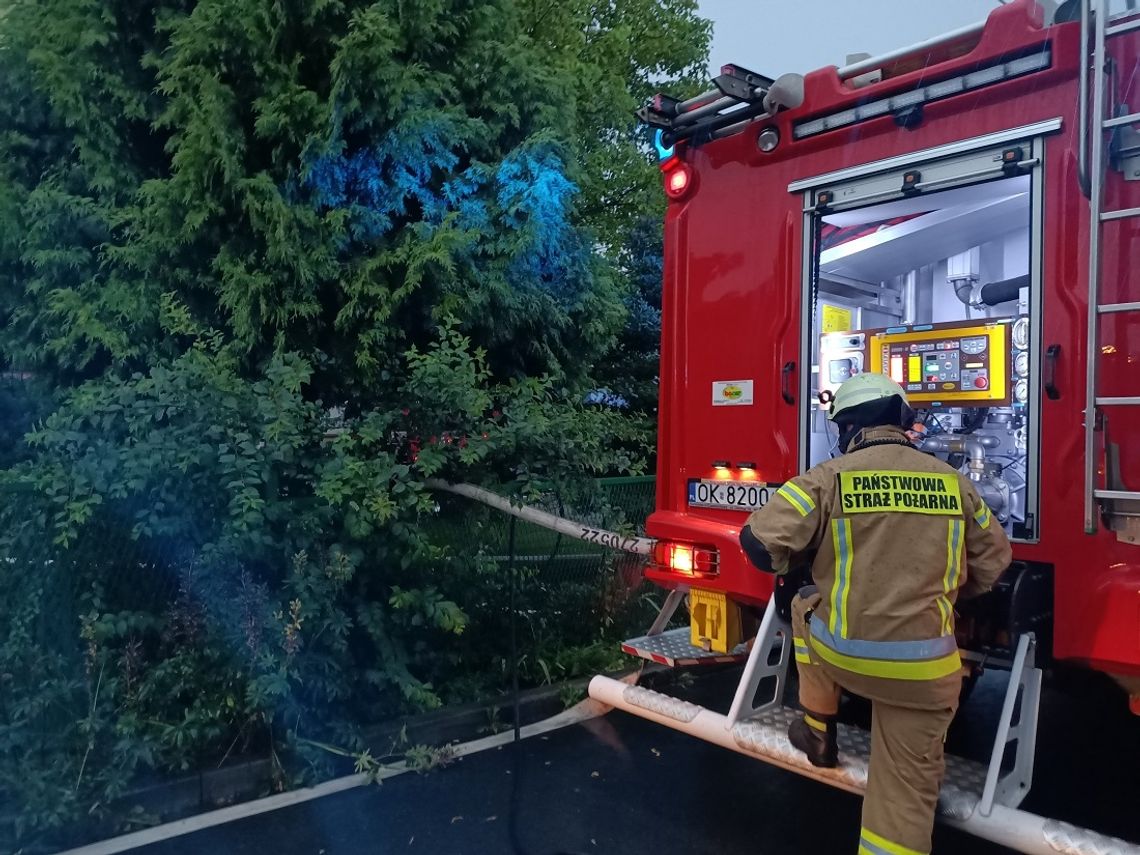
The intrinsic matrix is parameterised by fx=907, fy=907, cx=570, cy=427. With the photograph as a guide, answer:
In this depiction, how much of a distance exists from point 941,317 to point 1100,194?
8.33 feet

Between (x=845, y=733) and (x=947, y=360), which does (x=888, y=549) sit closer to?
(x=845, y=733)

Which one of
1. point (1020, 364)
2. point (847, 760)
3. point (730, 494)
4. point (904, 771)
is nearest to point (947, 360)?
point (1020, 364)

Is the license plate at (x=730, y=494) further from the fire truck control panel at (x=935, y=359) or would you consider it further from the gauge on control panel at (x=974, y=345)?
the gauge on control panel at (x=974, y=345)

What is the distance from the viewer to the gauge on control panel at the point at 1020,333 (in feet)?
13.5

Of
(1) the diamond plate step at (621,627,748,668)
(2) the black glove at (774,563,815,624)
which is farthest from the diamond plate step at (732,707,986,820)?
(1) the diamond plate step at (621,627,748,668)

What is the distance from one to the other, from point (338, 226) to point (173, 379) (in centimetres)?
252

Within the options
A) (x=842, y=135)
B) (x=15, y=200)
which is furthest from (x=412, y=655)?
(x=15, y=200)

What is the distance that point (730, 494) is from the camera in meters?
4.11

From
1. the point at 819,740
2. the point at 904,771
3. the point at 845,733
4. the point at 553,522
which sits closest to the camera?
the point at 904,771

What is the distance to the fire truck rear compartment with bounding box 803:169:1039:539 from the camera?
397 centimetres

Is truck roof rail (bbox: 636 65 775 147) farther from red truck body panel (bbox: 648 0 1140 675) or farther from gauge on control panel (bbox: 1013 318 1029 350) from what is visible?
gauge on control panel (bbox: 1013 318 1029 350)

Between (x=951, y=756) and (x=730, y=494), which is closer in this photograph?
(x=951, y=756)

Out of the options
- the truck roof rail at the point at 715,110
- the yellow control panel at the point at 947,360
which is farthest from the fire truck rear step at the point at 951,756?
the truck roof rail at the point at 715,110

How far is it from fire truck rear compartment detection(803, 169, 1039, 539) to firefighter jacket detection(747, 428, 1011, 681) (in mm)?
685
